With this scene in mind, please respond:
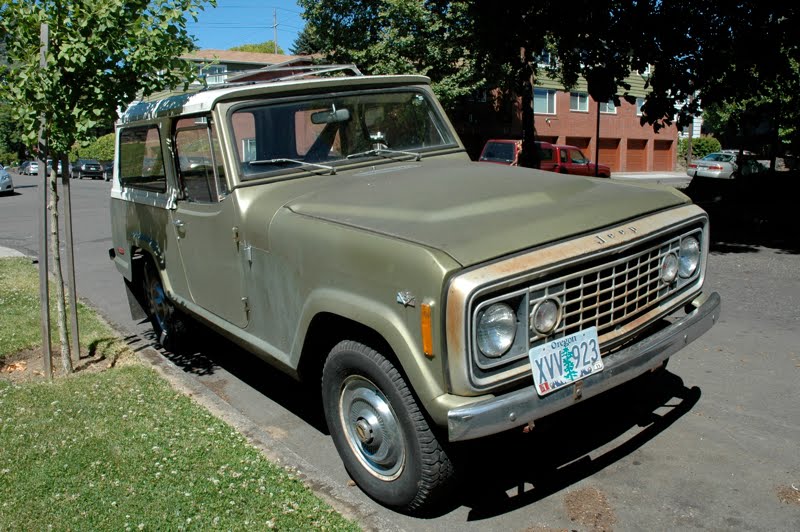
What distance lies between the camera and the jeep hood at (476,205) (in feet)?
10.1

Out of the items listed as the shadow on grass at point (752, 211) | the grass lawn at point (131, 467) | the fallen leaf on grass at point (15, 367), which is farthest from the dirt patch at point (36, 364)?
the shadow on grass at point (752, 211)

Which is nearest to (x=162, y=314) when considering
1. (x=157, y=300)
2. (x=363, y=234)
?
(x=157, y=300)

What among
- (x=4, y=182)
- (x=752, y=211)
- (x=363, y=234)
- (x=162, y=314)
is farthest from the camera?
(x=4, y=182)

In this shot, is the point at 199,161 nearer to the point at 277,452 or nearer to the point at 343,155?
the point at 343,155

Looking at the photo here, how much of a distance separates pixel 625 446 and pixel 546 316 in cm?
138

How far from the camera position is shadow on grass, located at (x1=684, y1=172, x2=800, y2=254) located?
1082 cm

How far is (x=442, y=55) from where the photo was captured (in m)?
28.6

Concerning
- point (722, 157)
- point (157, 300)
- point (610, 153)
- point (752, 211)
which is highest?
point (610, 153)

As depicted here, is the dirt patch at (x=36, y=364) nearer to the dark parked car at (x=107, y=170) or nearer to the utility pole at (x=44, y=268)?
the utility pole at (x=44, y=268)

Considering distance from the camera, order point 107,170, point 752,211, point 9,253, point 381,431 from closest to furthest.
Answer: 1. point 381,431
2. point 9,253
3. point 752,211
4. point 107,170

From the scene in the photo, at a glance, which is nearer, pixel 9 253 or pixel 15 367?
pixel 15 367

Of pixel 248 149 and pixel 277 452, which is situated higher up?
pixel 248 149

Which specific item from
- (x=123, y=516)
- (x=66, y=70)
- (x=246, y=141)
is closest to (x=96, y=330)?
(x=66, y=70)

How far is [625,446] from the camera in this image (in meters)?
3.99
